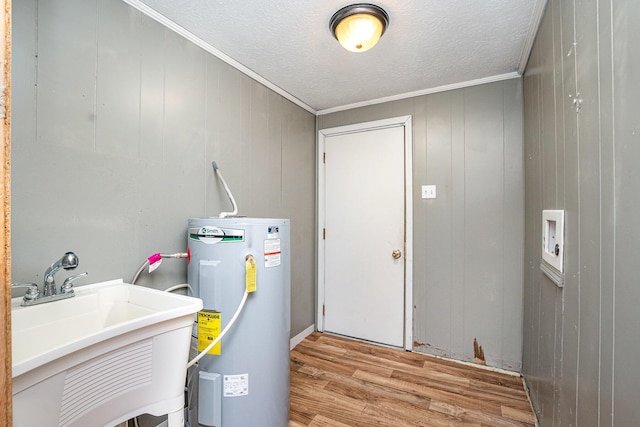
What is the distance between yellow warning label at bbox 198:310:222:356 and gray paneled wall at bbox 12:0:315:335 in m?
0.39

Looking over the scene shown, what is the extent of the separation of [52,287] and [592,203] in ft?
6.25

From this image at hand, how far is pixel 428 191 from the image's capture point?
95.7 inches

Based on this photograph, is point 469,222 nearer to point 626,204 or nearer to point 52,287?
point 626,204

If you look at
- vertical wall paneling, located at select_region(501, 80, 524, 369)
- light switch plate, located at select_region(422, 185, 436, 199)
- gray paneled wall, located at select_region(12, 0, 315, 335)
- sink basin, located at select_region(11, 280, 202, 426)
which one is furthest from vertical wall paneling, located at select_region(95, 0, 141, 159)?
vertical wall paneling, located at select_region(501, 80, 524, 369)

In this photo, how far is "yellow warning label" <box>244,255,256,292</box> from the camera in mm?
1327

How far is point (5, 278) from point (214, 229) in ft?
2.81

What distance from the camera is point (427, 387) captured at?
197 cm

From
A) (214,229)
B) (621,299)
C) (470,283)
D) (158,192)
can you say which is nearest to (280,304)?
(214,229)

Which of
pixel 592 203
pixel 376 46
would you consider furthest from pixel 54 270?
pixel 376 46

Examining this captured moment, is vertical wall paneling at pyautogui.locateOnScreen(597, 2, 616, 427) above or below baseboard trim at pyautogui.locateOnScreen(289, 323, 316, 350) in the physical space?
above

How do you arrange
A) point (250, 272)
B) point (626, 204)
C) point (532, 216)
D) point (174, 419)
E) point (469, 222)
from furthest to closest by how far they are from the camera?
point (469, 222) → point (532, 216) → point (250, 272) → point (174, 419) → point (626, 204)

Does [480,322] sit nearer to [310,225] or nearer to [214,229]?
[310,225]

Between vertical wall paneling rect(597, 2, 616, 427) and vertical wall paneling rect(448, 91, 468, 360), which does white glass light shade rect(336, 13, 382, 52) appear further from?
vertical wall paneling rect(448, 91, 468, 360)

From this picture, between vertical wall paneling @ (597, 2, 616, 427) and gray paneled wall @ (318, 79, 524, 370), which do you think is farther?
gray paneled wall @ (318, 79, 524, 370)
